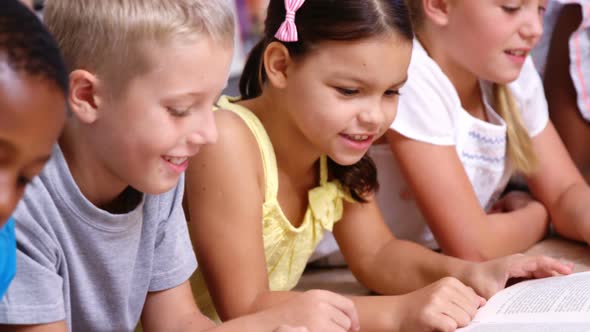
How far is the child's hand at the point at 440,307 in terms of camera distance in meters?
0.86

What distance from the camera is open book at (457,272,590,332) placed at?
81 cm

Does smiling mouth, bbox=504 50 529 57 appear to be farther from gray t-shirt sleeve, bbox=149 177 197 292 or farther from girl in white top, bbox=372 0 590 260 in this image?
gray t-shirt sleeve, bbox=149 177 197 292

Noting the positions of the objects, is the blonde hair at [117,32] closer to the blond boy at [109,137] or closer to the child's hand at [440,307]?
the blond boy at [109,137]

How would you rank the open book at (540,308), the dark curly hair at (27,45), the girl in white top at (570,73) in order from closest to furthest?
the dark curly hair at (27,45) < the open book at (540,308) < the girl in white top at (570,73)

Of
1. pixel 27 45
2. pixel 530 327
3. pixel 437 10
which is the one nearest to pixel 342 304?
pixel 530 327

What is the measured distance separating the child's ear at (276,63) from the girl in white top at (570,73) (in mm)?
672

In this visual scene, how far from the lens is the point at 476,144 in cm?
126

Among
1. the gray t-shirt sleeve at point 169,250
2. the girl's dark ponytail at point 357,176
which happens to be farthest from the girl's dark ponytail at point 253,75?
the gray t-shirt sleeve at point 169,250

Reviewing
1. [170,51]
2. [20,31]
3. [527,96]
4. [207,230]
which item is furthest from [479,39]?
[20,31]

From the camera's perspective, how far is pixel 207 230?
3.11ft

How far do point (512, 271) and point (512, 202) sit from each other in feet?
1.27

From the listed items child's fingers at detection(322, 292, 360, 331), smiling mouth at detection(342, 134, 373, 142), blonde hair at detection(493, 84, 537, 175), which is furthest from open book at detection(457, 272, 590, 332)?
blonde hair at detection(493, 84, 537, 175)

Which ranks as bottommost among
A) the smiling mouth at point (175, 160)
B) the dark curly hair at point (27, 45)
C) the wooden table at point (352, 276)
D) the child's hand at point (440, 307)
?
the wooden table at point (352, 276)

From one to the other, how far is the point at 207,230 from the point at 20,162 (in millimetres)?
459
